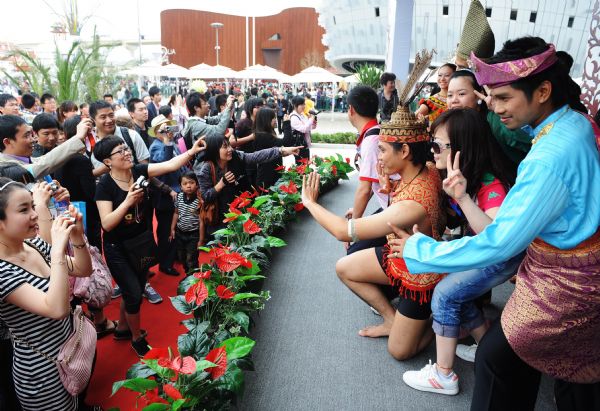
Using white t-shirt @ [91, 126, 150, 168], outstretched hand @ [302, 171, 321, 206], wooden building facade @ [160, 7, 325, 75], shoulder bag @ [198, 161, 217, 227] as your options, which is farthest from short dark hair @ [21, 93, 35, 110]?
wooden building facade @ [160, 7, 325, 75]

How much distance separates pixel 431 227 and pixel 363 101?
1.32 metres

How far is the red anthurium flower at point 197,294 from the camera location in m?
2.22

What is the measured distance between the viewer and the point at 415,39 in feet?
86.4

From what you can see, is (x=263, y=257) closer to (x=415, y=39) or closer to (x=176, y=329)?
(x=176, y=329)

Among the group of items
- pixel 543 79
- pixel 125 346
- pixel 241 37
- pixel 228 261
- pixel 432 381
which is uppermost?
pixel 241 37

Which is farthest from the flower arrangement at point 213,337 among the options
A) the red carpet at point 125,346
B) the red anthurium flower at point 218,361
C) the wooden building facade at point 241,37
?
the wooden building facade at point 241,37

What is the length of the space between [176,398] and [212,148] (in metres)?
2.56

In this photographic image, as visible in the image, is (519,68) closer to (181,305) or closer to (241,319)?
(241,319)

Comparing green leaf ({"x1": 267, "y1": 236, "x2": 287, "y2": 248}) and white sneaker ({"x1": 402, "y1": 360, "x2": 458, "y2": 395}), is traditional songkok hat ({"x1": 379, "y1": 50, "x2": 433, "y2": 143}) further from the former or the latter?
green leaf ({"x1": 267, "y1": 236, "x2": 287, "y2": 248})

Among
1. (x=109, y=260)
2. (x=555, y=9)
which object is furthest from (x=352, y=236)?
(x=555, y=9)

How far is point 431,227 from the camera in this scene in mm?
2234

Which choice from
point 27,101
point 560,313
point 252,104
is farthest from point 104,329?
point 27,101

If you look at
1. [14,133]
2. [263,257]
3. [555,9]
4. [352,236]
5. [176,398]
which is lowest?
[263,257]

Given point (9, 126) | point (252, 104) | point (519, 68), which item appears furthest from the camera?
point (252, 104)
